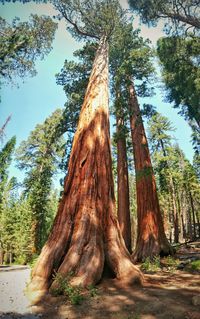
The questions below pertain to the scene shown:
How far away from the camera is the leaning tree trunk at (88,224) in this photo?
508cm

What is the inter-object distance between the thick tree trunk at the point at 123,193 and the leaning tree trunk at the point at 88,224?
20.7ft

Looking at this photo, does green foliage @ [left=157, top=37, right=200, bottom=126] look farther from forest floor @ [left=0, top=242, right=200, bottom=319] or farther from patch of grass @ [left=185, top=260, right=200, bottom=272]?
forest floor @ [left=0, top=242, right=200, bottom=319]

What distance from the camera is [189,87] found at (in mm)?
15062

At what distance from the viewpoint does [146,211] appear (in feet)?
35.0

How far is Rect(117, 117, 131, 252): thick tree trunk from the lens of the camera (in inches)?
487

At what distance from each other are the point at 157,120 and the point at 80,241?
1999 cm

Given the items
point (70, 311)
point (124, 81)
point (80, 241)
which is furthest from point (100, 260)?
point (124, 81)

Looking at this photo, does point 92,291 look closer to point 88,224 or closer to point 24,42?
point 88,224

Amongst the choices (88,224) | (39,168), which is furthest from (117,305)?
(39,168)

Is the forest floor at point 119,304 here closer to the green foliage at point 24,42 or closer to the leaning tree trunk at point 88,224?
the leaning tree trunk at point 88,224

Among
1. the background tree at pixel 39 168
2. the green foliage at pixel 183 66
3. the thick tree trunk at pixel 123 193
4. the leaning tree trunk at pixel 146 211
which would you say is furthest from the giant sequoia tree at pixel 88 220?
the background tree at pixel 39 168

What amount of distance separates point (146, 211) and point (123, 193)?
2.79 metres

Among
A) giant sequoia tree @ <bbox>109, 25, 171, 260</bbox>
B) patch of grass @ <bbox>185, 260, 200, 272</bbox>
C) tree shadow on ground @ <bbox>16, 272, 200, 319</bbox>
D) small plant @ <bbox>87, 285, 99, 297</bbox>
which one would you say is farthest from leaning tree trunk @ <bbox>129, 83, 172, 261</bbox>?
small plant @ <bbox>87, 285, 99, 297</bbox>

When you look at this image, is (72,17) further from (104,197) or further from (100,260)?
(100,260)
